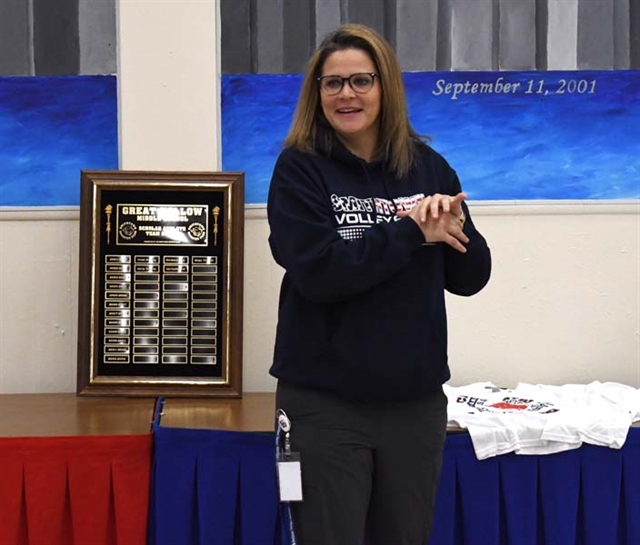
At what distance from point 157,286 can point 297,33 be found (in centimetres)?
94

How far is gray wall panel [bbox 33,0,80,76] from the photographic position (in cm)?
269

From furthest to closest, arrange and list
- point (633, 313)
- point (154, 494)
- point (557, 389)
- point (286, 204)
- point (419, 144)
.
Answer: point (633, 313), point (557, 389), point (154, 494), point (419, 144), point (286, 204)

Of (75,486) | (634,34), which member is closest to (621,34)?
(634,34)

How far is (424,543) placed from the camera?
1613 millimetres

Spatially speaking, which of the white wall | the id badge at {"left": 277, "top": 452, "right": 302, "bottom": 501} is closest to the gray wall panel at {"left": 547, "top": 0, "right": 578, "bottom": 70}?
the white wall

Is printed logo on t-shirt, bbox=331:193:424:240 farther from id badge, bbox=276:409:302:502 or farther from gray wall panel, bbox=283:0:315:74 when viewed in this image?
gray wall panel, bbox=283:0:315:74

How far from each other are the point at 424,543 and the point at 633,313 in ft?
5.01

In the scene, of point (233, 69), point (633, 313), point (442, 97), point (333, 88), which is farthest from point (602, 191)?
point (333, 88)

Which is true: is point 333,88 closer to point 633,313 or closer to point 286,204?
point 286,204

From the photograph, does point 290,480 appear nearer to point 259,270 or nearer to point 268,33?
point 259,270

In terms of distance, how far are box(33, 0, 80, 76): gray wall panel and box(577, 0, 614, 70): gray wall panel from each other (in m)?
1.66

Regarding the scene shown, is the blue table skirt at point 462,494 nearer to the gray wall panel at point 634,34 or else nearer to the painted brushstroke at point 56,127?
the painted brushstroke at point 56,127

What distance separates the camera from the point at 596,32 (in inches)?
109

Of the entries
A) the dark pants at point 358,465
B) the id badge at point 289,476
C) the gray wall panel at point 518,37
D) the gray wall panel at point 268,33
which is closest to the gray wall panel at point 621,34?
the gray wall panel at point 518,37
